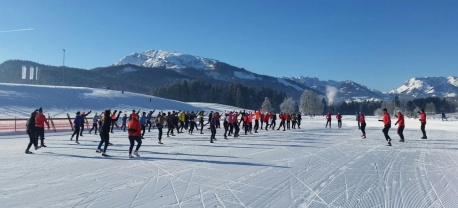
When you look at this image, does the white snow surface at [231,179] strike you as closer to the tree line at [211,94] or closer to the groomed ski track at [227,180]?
the groomed ski track at [227,180]

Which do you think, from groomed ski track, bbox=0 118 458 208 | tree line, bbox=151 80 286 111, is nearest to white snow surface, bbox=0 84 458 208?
groomed ski track, bbox=0 118 458 208

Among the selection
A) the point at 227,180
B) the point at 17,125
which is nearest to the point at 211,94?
the point at 17,125

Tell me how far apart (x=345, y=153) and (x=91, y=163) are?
30.3 ft

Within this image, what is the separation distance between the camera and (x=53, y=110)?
196 ft

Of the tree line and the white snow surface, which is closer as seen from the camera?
the white snow surface

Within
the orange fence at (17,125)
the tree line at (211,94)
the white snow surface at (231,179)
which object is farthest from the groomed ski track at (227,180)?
the tree line at (211,94)

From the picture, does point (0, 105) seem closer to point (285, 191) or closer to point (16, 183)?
point (16, 183)

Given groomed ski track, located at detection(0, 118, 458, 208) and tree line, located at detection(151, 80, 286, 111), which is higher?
tree line, located at detection(151, 80, 286, 111)

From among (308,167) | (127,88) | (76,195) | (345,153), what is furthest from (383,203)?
(127,88)

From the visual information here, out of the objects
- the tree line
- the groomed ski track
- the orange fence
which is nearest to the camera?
the groomed ski track

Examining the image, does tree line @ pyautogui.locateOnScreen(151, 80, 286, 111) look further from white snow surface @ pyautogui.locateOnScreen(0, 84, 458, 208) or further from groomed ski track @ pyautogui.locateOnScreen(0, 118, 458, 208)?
groomed ski track @ pyautogui.locateOnScreen(0, 118, 458, 208)

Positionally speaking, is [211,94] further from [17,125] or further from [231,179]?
[231,179]

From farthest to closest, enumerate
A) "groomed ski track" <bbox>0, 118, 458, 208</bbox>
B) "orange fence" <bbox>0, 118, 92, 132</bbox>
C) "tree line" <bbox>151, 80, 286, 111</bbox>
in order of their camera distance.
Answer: "tree line" <bbox>151, 80, 286, 111</bbox> → "orange fence" <bbox>0, 118, 92, 132</bbox> → "groomed ski track" <bbox>0, 118, 458, 208</bbox>

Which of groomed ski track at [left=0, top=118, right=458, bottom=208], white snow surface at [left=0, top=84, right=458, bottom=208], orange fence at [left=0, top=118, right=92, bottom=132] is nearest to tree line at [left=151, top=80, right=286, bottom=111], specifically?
orange fence at [left=0, top=118, right=92, bottom=132]
